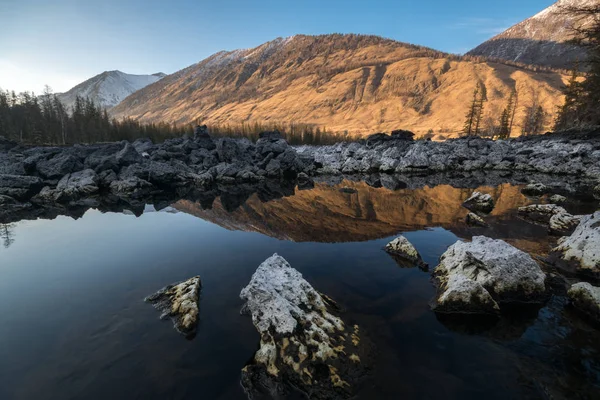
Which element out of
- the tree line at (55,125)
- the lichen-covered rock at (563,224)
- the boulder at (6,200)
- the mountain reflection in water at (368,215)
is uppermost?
the tree line at (55,125)

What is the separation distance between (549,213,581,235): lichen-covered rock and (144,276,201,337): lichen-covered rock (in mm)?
19249

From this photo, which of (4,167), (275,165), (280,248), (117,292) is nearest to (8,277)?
(117,292)

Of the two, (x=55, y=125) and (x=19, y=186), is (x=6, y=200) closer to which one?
(x=19, y=186)

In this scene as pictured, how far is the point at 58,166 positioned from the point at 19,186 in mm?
5383

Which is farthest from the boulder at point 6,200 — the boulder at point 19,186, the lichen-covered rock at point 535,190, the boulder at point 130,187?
the lichen-covered rock at point 535,190

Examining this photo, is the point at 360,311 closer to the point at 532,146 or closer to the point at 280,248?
the point at 280,248

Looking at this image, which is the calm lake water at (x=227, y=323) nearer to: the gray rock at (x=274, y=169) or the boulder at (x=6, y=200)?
the boulder at (x=6, y=200)

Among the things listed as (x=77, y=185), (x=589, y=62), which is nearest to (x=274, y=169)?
(x=77, y=185)

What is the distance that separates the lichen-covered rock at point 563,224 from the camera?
15.8 metres

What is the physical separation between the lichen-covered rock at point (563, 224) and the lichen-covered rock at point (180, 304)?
63.2ft

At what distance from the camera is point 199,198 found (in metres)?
32.1

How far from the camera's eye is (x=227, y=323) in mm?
8836

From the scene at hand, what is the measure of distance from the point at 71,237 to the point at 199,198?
1419 cm

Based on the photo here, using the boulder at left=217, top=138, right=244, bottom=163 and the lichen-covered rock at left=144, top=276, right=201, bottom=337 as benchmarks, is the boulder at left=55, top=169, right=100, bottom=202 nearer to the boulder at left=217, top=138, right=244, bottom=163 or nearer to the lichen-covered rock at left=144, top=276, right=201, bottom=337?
the boulder at left=217, top=138, right=244, bottom=163
